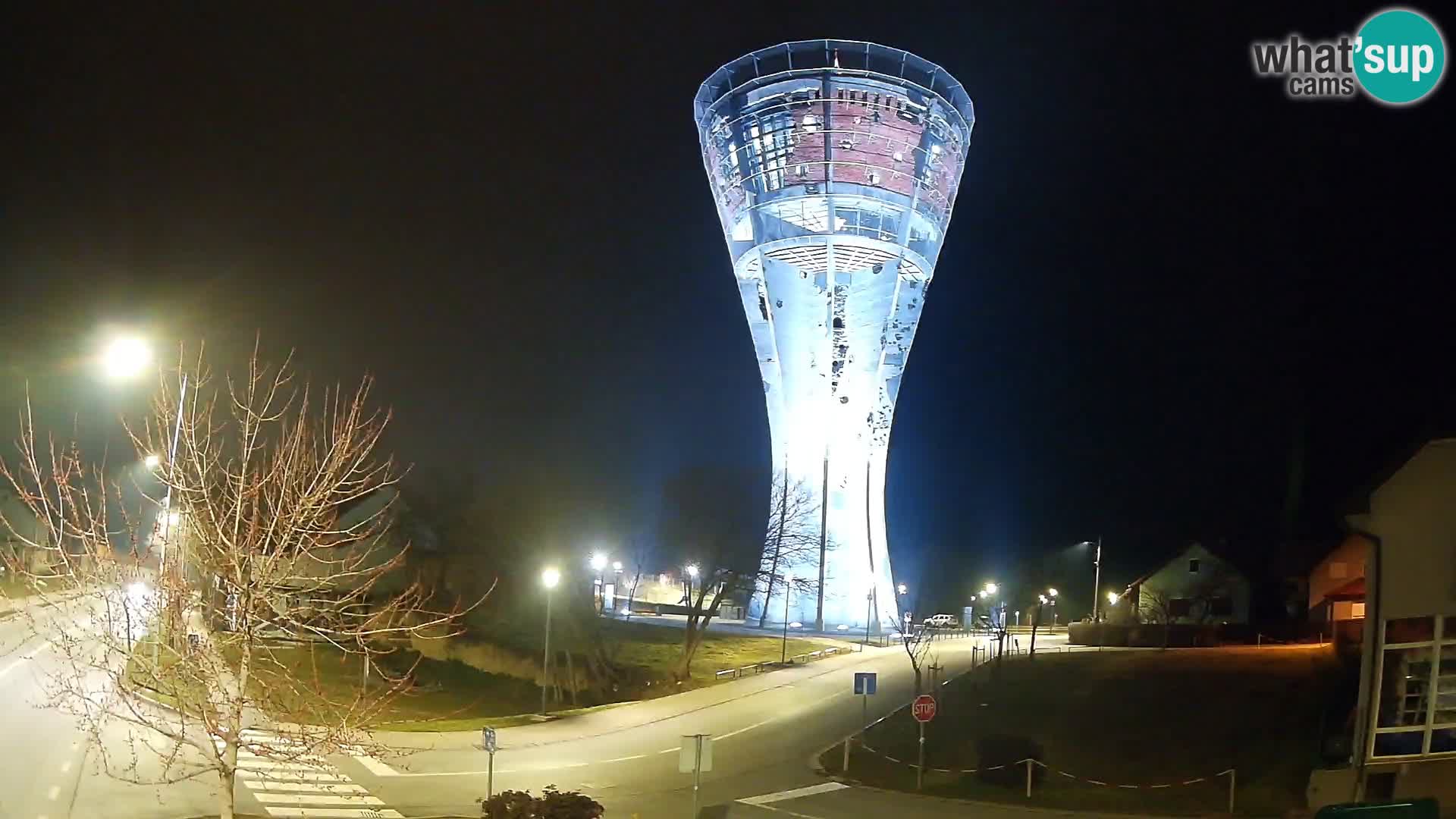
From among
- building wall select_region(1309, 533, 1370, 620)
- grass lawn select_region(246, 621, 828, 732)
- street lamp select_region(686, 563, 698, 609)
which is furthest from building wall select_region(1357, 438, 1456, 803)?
street lamp select_region(686, 563, 698, 609)

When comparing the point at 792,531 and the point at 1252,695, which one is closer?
the point at 1252,695

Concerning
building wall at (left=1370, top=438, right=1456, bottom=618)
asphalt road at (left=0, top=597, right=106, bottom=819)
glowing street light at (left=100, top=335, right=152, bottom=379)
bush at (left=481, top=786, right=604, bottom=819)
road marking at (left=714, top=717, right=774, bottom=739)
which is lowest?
road marking at (left=714, top=717, right=774, bottom=739)

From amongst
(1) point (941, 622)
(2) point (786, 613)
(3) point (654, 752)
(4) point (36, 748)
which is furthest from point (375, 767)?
(1) point (941, 622)

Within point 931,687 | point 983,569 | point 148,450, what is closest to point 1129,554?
point 983,569

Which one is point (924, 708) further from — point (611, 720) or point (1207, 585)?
point (1207, 585)

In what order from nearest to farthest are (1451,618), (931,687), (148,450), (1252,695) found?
(148,450)
(1451,618)
(1252,695)
(931,687)

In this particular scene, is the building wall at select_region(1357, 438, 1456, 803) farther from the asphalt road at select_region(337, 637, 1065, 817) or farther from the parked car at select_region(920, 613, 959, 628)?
the parked car at select_region(920, 613, 959, 628)

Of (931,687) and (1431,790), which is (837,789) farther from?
(931,687)

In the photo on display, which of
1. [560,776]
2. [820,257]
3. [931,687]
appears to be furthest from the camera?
[820,257]
